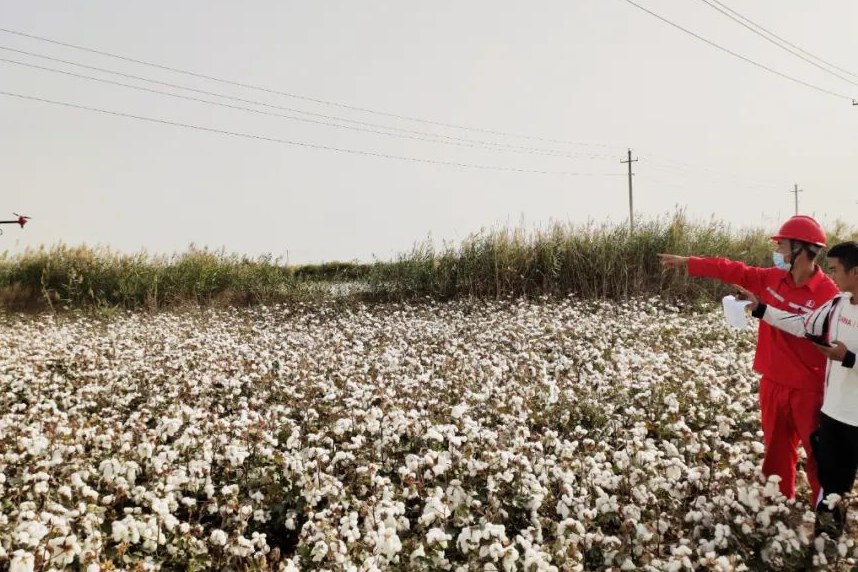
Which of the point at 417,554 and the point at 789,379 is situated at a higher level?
the point at 789,379

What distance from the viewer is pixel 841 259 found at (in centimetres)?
358

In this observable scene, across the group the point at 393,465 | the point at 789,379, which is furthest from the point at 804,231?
the point at 393,465

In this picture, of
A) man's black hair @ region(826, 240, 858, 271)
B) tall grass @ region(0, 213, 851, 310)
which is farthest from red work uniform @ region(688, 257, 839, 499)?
tall grass @ region(0, 213, 851, 310)

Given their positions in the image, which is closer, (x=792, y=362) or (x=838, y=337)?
(x=838, y=337)

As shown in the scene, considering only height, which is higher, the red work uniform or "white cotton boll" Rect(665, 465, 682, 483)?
the red work uniform

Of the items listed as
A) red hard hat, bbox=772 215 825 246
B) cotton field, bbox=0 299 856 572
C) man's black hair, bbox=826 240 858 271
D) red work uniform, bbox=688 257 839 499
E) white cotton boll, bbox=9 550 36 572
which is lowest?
cotton field, bbox=0 299 856 572

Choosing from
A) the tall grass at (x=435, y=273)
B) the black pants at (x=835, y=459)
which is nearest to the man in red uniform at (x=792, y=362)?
the black pants at (x=835, y=459)

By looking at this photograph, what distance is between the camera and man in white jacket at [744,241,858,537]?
3.54 meters

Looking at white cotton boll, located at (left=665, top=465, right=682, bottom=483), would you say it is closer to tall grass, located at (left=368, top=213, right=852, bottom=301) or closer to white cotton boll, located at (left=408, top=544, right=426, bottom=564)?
white cotton boll, located at (left=408, top=544, right=426, bottom=564)

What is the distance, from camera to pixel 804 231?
406 cm

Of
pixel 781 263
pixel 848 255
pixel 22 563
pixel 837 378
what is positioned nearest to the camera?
pixel 22 563

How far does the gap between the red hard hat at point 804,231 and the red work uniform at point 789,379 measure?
29 cm

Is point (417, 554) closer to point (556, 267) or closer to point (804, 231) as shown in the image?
point (804, 231)

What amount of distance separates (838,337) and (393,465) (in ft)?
10.7
